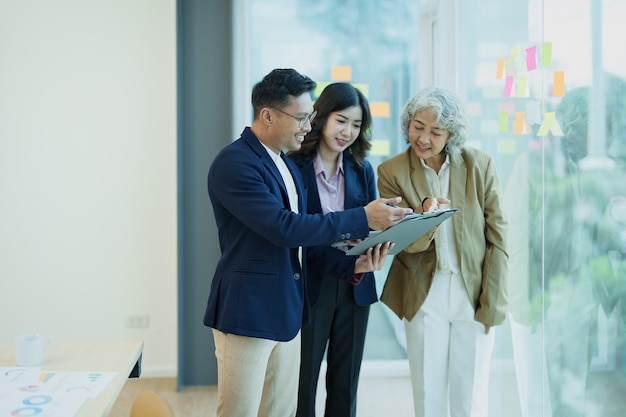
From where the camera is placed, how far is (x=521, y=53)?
2.76 metres

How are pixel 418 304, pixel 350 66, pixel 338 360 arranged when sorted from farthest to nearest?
pixel 350 66
pixel 338 360
pixel 418 304

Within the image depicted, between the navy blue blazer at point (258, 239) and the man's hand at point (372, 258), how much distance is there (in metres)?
0.22

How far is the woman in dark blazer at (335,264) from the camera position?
2555 millimetres

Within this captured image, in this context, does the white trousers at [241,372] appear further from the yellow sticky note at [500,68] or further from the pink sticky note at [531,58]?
the yellow sticky note at [500,68]

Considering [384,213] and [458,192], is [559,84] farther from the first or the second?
[384,213]

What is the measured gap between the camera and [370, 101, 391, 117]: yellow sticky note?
401 centimetres

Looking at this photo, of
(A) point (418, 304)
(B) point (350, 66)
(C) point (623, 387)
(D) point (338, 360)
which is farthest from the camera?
(B) point (350, 66)
